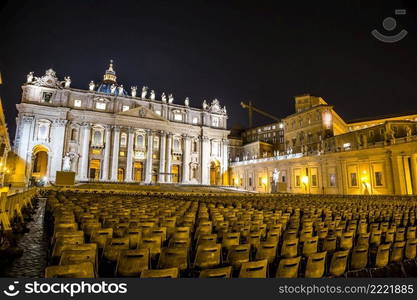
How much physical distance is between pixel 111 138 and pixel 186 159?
16945mm

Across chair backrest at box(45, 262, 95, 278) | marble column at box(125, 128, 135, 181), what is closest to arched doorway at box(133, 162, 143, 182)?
marble column at box(125, 128, 135, 181)

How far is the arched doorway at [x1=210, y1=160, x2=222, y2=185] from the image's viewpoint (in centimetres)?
6159

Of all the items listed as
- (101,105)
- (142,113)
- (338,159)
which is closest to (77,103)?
(101,105)

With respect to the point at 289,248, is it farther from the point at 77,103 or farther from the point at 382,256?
the point at 77,103

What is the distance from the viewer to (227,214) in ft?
30.0

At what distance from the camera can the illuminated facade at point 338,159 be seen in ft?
101

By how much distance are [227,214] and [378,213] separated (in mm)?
6720

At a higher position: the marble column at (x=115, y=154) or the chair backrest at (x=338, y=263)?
the marble column at (x=115, y=154)

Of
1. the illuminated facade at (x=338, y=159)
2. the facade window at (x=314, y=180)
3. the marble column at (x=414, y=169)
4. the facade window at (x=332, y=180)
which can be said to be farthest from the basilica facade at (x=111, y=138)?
the marble column at (x=414, y=169)

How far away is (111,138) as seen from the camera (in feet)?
168

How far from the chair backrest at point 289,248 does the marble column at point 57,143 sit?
4880cm

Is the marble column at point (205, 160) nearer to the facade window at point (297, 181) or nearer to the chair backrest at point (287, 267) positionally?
the facade window at point (297, 181)

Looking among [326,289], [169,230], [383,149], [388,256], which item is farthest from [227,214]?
[383,149]

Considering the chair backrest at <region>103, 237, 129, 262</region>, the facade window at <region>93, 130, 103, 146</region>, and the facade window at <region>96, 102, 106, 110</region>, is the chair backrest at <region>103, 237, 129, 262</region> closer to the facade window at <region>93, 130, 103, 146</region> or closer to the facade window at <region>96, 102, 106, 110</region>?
the facade window at <region>93, 130, 103, 146</region>
